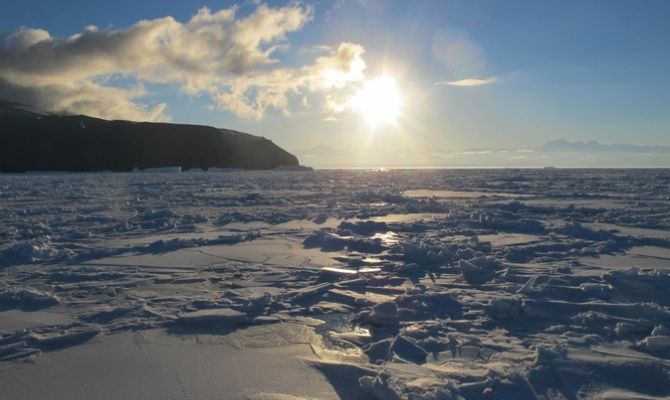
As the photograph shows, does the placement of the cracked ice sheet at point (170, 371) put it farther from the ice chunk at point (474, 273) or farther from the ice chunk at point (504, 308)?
the ice chunk at point (474, 273)

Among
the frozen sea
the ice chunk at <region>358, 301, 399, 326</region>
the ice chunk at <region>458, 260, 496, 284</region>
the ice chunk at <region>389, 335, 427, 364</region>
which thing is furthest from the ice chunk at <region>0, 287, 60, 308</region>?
the ice chunk at <region>458, 260, 496, 284</region>

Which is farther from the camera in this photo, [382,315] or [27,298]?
[27,298]

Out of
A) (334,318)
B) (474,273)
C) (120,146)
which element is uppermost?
(120,146)

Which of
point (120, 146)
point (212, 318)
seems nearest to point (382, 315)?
point (212, 318)

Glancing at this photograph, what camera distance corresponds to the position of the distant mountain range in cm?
9712

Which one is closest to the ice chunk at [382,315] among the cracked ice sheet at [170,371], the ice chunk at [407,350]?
the ice chunk at [407,350]

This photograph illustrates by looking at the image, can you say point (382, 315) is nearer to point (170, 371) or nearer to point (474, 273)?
point (170, 371)

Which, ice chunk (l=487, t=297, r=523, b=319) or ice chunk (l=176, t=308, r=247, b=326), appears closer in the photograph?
ice chunk (l=176, t=308, r=247, b=326)

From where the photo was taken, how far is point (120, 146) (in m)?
105

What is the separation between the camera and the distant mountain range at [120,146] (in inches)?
3824

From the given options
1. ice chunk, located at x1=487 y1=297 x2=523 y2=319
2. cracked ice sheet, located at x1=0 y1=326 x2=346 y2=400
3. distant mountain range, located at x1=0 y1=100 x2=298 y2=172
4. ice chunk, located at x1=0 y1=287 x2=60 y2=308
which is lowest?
cracked ice sheet, located at x1=0 y1=326 x2=346 y2=400

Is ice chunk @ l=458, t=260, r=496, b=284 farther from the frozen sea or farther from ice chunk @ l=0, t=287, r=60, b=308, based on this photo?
ice chunk @ l=0, t=287, r=60, b=308

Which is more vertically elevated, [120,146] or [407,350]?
[120,146]

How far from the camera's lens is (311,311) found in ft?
14.2
